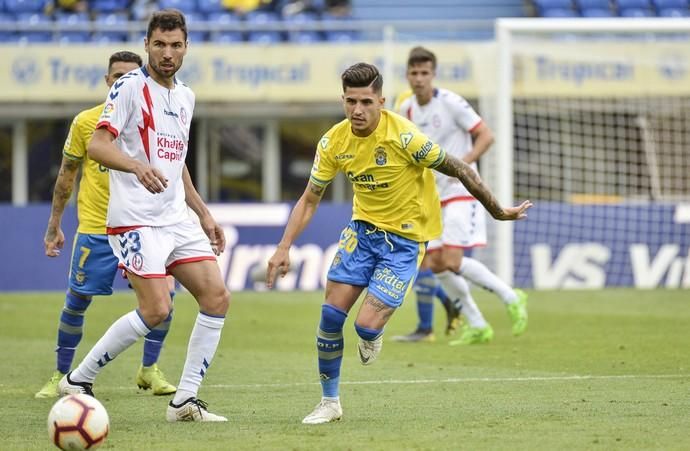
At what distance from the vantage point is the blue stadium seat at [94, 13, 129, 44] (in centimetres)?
2261

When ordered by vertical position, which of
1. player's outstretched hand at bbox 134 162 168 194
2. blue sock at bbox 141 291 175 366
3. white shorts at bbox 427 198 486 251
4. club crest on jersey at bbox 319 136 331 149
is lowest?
blue sock at bbox 141 291 175 366

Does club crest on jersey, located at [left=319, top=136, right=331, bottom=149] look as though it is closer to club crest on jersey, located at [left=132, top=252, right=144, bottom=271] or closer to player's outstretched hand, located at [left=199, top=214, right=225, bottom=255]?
player's outstretched hand, located at [left=199, top=214, right=225, bottom=255]

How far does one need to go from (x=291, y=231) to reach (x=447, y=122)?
501cm

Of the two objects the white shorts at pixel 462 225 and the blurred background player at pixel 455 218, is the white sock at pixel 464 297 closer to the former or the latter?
the blurred background player at pixel 455 218

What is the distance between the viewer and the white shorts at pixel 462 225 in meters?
12.0

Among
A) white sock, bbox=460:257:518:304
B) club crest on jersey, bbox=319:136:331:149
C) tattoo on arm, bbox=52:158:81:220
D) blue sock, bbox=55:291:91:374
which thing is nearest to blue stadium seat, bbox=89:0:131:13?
white sock, bbox=460:257:518:304

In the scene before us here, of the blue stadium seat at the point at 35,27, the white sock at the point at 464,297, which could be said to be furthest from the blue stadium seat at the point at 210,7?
the white sock at the point at 464,297

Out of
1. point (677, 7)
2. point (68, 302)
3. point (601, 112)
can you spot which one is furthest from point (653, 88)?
point (68, 302)

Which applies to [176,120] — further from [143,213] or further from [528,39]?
[528,39]

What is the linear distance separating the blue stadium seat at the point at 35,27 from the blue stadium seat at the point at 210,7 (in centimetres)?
268

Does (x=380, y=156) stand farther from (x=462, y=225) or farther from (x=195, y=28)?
(x=195, y=28)

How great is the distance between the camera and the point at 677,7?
975 inches

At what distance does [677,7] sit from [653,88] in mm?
2641

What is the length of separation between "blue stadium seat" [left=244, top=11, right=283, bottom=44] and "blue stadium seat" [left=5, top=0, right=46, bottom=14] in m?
3.71
